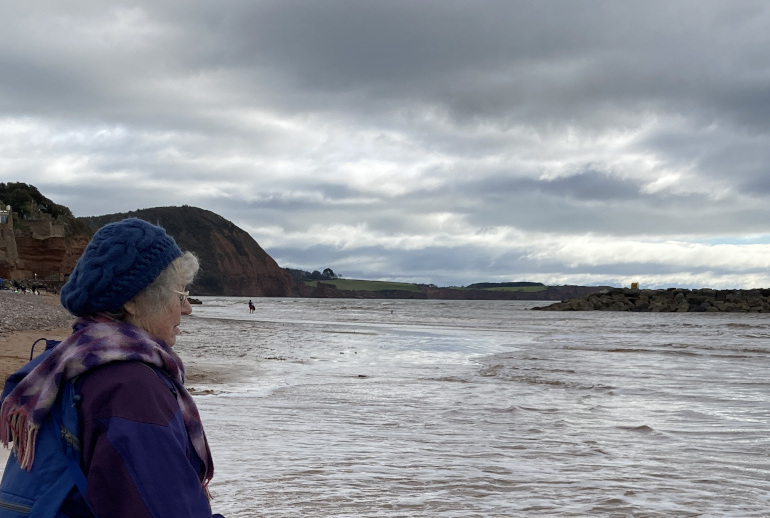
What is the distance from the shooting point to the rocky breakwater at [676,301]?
59.5 meters

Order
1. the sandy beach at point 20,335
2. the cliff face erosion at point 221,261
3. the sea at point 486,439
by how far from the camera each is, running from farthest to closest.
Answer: the cliff face erosion at point 221,261 < the sandy beach at point 20,335 < the sea at point 486,439

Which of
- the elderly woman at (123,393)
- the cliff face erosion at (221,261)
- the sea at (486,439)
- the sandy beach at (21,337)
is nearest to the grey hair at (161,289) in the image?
the elderly woman at (123,393)

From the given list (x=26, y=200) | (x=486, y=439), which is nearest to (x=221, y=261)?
(x=26, y=200)

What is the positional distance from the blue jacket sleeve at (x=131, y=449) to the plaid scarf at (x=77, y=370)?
0.04 m

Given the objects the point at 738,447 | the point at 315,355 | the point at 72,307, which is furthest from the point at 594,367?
the point at 72,307

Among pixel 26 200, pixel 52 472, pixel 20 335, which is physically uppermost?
pixel 26 200

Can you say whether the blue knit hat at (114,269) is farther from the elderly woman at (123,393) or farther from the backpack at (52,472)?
the backpack at (52,472)

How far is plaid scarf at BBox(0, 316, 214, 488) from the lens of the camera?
5.28 ft

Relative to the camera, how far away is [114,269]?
5.90 ft

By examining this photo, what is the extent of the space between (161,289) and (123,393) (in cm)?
41

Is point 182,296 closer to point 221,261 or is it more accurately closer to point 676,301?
point 676,301

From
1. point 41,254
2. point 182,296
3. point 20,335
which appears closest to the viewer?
point 182,296

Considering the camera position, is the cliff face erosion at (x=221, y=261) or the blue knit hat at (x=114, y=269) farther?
the cliff face erosion at (x=221, y=261)

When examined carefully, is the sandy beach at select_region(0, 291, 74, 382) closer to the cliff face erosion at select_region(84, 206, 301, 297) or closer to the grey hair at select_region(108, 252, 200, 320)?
the grey hair at select_region(108, 252, 200, 320)
